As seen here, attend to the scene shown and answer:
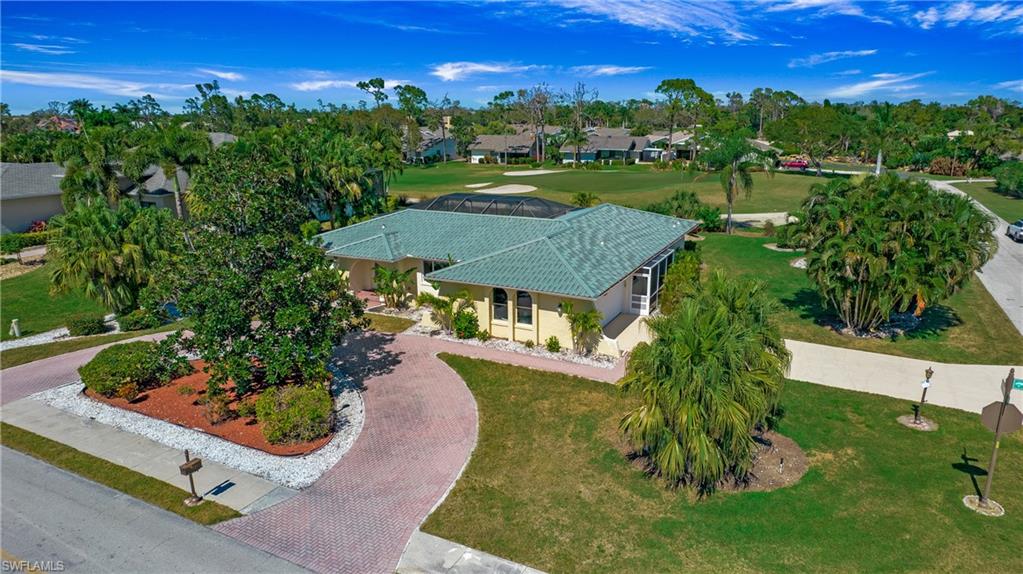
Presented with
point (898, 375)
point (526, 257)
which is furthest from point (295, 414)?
point (898, 375)

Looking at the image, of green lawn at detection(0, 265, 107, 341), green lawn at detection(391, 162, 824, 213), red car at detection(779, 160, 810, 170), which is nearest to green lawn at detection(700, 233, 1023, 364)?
green lawn at detection(391, 162, 824, 213)

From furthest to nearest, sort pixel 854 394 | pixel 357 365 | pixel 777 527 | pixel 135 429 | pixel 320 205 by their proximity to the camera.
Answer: pixel 320 205
pixel 357 365
pixel 854 394
pixel 135 429
pixel 777 527

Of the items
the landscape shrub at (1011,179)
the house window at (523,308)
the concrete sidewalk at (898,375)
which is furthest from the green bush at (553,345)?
the landscape shrub at (1011,179)

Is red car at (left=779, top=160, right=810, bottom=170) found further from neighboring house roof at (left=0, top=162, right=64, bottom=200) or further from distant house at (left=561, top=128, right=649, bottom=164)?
neighboring house roof at (left=0, top=162, right=64, bottom=200)

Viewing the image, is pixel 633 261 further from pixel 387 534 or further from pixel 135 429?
pixel 135 429

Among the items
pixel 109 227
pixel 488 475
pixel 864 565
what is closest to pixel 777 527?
pixel 864 565
